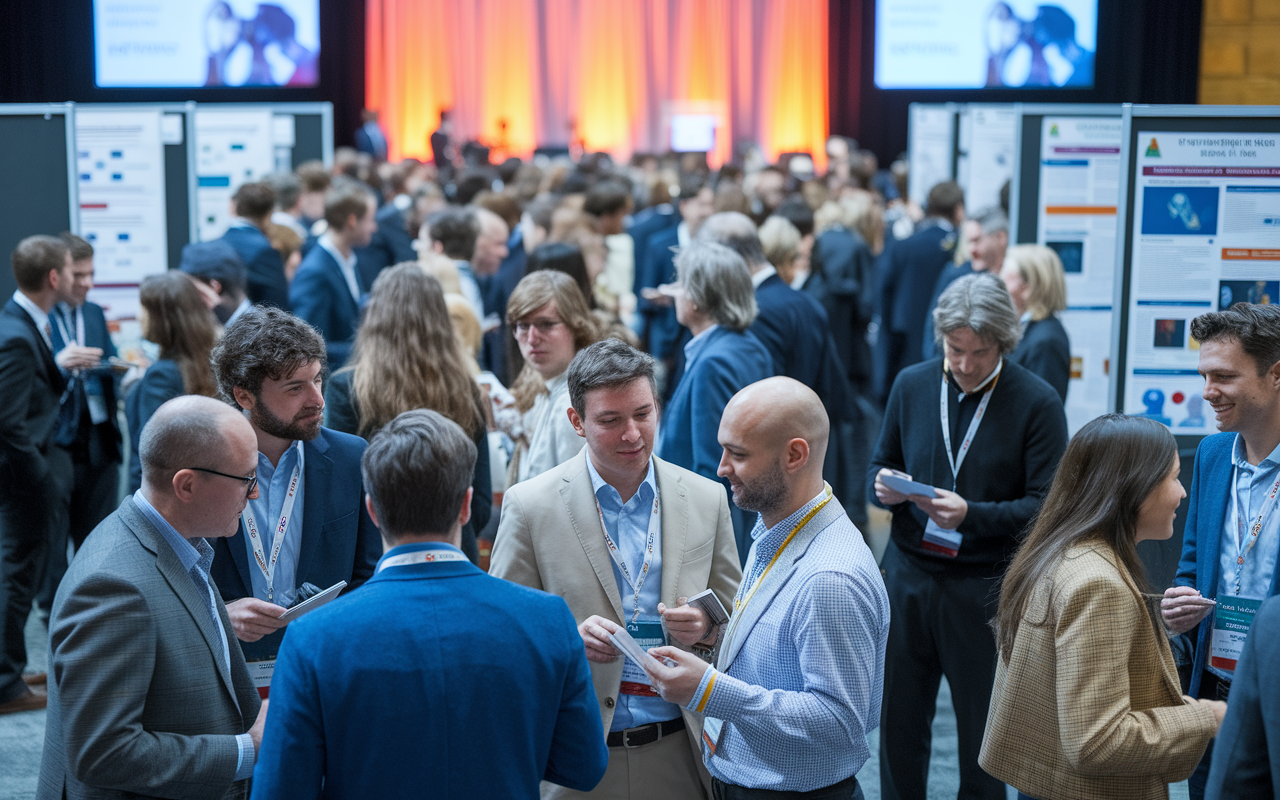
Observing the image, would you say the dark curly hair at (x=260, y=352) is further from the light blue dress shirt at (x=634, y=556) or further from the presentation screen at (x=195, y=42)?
the presentation screen at (x=195, y=42)

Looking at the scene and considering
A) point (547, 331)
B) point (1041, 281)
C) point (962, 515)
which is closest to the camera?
point (962, 515)

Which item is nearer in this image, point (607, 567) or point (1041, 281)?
point (607, 567)

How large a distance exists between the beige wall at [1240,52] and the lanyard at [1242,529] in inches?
141

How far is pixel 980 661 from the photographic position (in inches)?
120

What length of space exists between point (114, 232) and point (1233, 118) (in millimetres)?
4891

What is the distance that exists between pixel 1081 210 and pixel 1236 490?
2.98m

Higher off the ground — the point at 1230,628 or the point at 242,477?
the point at 242,477

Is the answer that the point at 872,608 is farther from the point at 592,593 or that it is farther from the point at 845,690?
the point at 592,593

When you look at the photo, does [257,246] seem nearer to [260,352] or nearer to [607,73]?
[260,352]

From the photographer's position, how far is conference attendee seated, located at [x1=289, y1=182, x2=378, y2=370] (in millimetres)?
5449

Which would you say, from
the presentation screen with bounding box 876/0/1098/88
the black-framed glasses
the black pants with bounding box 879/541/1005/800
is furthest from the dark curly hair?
the presentation screen with bounding box 876/0/1098/88

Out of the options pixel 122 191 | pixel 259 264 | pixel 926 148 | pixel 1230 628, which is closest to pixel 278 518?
pixel 1230 628

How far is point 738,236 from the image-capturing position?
4.72m

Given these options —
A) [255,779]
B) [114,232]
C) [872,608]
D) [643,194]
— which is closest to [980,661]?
[872,608]
